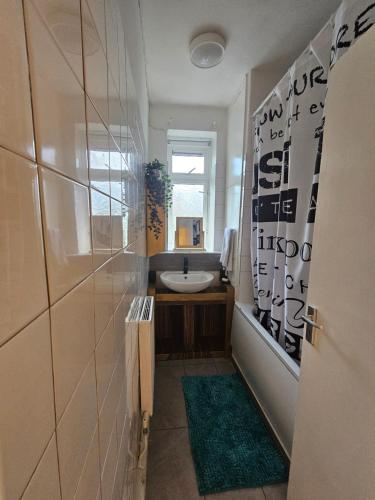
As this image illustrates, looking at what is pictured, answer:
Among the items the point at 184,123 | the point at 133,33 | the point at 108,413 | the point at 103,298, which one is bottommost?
the point at 108,413

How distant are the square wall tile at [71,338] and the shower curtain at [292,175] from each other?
1192 millimetres

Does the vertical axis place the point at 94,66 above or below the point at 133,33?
below

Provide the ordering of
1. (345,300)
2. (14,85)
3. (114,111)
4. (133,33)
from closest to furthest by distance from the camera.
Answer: (14,85), (114,111), (345,300), (133,33)

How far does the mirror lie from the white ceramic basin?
0.34 metres

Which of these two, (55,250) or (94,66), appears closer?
(55,250)

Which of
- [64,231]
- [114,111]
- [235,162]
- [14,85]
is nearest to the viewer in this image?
[14,85]

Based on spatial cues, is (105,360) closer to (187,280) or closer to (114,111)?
(114,111)

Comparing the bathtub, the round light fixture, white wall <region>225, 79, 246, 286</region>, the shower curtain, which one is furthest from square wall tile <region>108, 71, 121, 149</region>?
white wall <region>225, 79, 246, 286</region>

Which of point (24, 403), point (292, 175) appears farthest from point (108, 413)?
point (292, 175)

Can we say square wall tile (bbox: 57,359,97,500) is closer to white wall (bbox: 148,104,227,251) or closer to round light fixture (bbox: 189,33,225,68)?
round light fixture (bbox: 189,33,225,68)

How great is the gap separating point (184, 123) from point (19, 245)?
2487 millimetres

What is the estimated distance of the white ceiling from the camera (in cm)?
129

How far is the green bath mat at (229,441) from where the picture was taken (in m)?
1.17

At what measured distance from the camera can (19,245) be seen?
0.74 ft
